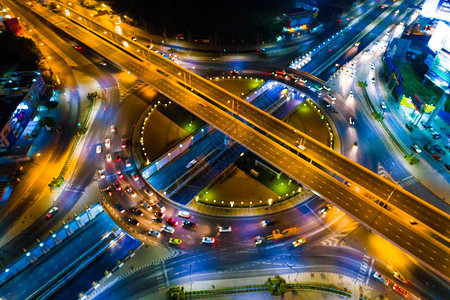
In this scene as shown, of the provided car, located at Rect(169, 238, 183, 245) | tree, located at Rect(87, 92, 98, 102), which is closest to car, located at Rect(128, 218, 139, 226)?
car, located at Rect(169, 238, 183, 245)

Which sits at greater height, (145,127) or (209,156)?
(145,127)

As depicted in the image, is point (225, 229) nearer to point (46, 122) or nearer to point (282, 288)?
point (282, 288)

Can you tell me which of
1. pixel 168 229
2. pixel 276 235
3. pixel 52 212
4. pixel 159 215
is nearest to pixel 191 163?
pixel 159 215

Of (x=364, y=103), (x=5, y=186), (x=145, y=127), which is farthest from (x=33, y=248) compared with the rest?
(x=364, y=103)

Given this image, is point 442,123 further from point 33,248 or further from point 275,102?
point 33,248

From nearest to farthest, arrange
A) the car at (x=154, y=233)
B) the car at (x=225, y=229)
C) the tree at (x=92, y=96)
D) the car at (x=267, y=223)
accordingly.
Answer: the car at (x=154, y=233) → the car at (x=225, y=229) → the car at (x=267, y=223) → the tree at (x=92, y=96)

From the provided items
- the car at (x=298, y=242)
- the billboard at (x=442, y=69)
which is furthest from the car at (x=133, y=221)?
the billboard at (x=442, y=69)

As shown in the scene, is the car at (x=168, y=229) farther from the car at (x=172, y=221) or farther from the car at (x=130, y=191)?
the car at (x=130, y=191)
